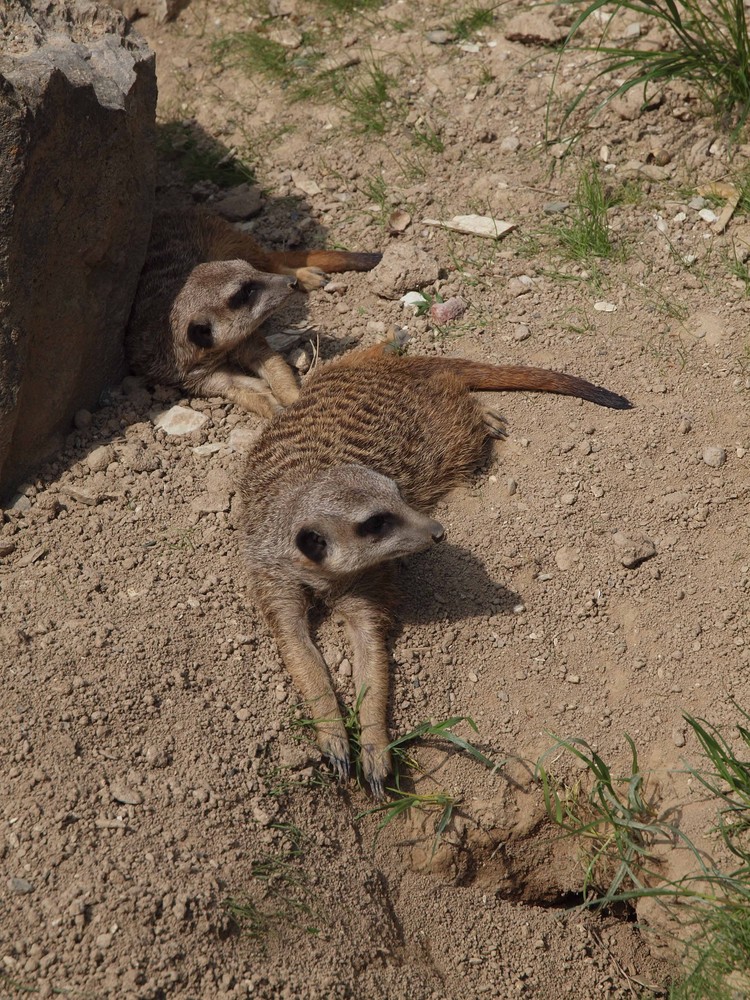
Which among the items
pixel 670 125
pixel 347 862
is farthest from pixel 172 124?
pixel 347 862

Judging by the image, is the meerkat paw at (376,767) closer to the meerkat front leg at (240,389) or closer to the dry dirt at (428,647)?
the dry dirt at (428,647)

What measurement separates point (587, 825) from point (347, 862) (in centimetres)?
57

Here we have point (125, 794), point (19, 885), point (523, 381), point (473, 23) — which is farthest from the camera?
point (473, 23)

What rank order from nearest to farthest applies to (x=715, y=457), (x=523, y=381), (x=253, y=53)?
(x=715, y=457), (x=523, y=381), (x=253, y=53)

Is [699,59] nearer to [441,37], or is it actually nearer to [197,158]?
[441,37]

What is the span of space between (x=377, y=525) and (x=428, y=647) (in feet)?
1.32

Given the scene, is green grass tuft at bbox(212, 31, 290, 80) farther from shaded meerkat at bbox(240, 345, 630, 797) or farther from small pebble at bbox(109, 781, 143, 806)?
small pebble at bbox(109, 781, 143, 806)

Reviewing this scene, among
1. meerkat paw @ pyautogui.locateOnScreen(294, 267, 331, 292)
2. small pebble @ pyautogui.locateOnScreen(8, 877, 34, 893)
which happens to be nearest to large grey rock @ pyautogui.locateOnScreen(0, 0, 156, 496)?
meerkat paw @ pyautogui.locateOnScreen(294, 267, 331, 292)

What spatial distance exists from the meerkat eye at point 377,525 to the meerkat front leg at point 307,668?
29cm

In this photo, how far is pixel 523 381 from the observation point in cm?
320

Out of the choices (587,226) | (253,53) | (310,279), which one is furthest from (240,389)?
(253,53)

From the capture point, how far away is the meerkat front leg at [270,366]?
338cm

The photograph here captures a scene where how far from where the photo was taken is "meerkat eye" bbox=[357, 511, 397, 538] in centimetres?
256

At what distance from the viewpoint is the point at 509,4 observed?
4281 millimetres
